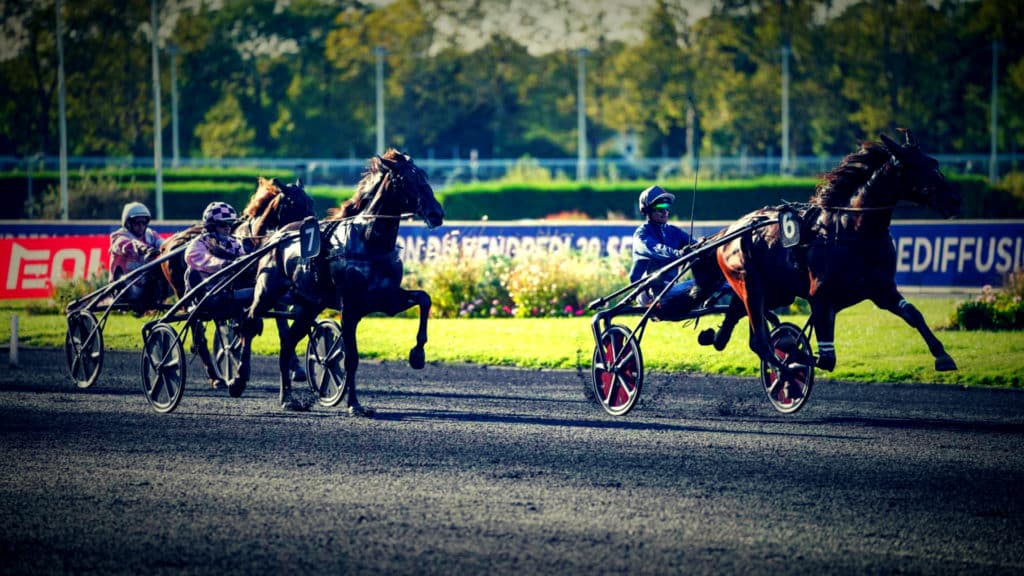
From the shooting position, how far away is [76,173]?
37.9m

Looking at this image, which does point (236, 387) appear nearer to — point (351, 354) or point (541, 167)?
point (351, 354)

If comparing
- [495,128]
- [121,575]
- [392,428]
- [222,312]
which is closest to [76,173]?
[495,128]

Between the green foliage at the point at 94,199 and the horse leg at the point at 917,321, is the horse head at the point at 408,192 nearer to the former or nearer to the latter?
the horse leg at the point at 917,321

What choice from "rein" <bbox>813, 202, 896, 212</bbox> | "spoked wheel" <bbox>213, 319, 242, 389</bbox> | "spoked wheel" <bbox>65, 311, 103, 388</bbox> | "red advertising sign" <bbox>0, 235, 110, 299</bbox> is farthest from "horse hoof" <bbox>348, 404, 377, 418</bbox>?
"red advertising sign" <bbox>0, 235, 110, 299</bbox>

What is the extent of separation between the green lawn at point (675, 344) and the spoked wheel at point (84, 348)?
10.6 feet

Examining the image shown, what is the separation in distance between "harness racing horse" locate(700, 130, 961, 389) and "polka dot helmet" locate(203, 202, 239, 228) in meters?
4.56

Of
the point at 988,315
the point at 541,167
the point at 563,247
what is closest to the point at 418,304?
the point at 988,315

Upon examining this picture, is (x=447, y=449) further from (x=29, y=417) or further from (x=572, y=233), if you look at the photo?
(x=572, y=233)

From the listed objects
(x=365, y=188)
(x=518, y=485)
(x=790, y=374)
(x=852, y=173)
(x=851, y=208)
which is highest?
(x=852, y=173)

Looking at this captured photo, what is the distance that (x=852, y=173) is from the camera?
9141mm

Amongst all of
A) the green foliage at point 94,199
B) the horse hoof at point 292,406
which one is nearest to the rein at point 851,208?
the horse hoof at point 292,406

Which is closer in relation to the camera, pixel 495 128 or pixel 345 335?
pixel 345 335

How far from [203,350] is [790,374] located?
4994mm

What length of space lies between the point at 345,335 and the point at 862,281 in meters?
3.74
